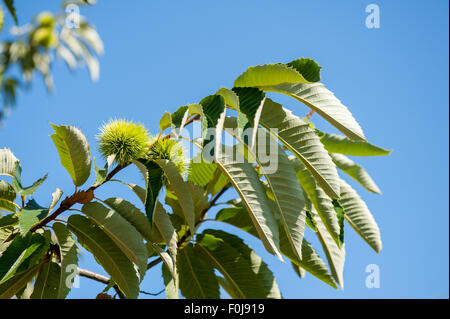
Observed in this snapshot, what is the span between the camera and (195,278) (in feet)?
6.09

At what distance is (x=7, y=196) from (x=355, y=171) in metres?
1.40

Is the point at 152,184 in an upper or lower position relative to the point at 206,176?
lower

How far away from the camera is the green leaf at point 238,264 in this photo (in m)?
1.80

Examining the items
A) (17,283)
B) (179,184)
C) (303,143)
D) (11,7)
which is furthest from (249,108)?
(17,283)

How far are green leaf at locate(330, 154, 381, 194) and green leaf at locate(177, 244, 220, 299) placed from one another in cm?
73

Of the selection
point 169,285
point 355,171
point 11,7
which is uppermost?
point 11,7

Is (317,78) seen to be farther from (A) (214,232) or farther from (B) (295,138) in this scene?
(A) (214,232)

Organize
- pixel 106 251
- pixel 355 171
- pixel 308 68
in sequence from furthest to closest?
pixel 355 171 < pixel 106 251 < pixel 308 68

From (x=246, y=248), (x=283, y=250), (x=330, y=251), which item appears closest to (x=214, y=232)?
(x=246, y=248)

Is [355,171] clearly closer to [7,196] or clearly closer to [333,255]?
[333,255]

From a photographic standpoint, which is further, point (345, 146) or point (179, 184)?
point (345, 146)

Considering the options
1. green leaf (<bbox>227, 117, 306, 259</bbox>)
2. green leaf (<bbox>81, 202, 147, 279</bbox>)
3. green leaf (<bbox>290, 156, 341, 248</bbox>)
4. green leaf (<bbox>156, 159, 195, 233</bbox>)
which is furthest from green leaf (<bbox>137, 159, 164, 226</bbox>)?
green leaf (<bbox>290, 156, 341, 248</bbox>)

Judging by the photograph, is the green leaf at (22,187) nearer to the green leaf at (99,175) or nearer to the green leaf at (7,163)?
the green leaf at (7,163)
